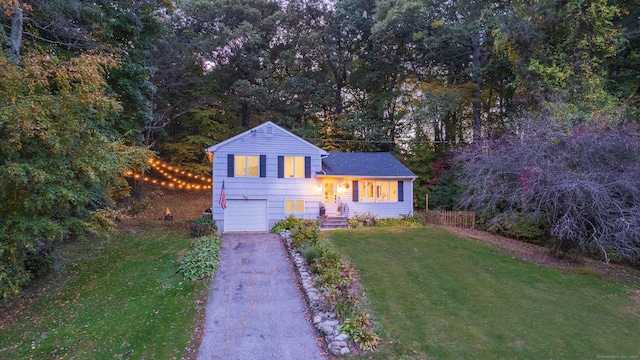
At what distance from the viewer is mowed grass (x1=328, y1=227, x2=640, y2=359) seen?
6762 mm

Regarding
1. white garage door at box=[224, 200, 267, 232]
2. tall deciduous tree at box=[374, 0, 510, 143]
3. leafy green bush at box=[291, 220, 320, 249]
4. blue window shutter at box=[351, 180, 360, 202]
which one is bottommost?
leafy green bush at box=[291, 220, 320, 249]

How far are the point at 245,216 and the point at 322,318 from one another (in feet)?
30.2

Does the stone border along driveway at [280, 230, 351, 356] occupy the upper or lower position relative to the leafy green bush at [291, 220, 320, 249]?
lower

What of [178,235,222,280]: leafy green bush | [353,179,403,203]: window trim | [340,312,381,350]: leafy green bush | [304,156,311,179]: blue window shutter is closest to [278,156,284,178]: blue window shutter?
[304,156,311,179]: blue window shutter

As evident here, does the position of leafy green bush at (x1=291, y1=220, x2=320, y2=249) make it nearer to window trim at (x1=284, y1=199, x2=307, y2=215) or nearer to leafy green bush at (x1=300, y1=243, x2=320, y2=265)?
leafy green bush at (x1=300, y1=243, x2=320, y2=265)

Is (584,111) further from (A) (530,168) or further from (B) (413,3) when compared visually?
(B) (413,3)

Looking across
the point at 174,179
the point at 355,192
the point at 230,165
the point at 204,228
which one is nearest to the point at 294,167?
the point at 230,165

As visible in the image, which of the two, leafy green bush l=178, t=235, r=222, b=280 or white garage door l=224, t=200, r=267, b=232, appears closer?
leafy green bush l=178, t=235, r=222, b=280

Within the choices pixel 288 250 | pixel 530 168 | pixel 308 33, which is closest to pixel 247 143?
pixel 288 250

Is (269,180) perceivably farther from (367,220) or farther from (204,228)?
(367,220)

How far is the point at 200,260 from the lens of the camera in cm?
1066

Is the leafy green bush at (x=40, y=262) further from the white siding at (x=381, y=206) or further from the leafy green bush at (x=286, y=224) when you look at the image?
the white siding at (x=381, y=206)

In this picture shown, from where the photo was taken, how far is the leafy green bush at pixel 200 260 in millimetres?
10078

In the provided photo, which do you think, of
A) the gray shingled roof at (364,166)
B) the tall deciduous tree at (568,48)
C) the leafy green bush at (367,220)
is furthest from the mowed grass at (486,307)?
the tall deciduous tree at (568,48)
